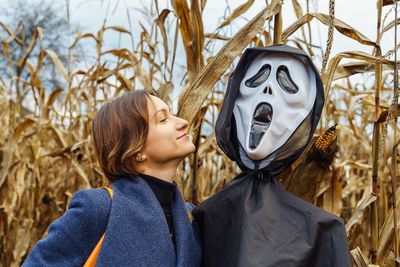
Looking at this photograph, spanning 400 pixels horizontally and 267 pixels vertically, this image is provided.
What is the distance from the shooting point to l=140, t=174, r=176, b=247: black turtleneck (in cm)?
109

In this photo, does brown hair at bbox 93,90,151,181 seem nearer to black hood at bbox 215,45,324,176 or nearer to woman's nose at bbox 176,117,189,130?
woman's nose at bbox 176,117,189,130

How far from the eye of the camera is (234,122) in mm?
953

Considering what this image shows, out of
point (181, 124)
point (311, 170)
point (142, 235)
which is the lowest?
point (142, 235)

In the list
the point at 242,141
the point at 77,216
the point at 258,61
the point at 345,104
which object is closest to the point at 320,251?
the point at 242,141

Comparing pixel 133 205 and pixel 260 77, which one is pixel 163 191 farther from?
pixel 260 77

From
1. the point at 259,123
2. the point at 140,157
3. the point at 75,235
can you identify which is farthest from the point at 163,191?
the point at 259,123

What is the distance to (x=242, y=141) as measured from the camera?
910 millimetres

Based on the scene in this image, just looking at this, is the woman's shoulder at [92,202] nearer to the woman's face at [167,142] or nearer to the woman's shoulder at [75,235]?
the woman's shoulder at [75,235]

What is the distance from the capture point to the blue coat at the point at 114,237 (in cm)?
96

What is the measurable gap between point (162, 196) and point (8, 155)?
1068 millimetres

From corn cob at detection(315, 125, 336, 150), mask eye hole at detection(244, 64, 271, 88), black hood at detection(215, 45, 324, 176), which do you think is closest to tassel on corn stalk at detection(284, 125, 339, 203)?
corn cob at detection(315, 125, 336, 150)

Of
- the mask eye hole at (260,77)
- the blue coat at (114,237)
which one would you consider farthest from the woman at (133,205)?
the mask eye hole at (260,77)

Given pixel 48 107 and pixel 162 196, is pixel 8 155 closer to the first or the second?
pixel 48 107

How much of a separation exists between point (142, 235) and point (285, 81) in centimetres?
50
